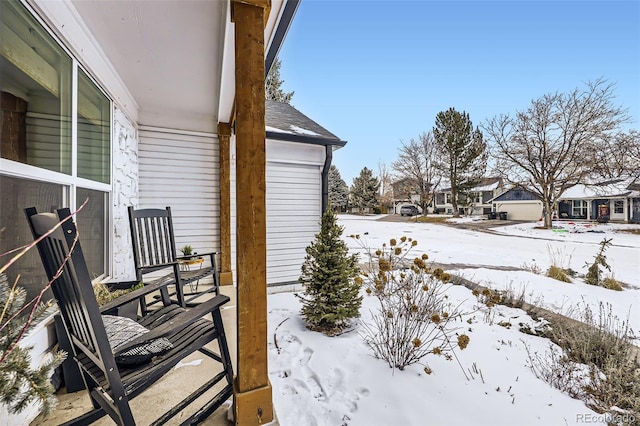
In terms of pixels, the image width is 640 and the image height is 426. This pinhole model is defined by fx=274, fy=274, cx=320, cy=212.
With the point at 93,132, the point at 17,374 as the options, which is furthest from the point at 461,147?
the point at 17,374

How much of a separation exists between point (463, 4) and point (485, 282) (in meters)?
9.05

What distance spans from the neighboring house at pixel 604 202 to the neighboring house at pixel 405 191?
10419mm

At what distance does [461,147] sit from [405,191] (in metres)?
6.76

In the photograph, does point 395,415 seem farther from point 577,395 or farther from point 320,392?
point 577,395

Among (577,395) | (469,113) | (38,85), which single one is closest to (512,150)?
(469,113)

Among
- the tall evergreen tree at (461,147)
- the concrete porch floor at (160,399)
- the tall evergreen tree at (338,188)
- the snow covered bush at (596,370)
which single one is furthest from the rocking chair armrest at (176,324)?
the tall evergreen tree at (338,188)

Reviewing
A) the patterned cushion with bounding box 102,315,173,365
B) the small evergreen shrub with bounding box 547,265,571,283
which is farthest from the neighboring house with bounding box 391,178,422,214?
the patterned cushion with bounding box 102,315,173,365

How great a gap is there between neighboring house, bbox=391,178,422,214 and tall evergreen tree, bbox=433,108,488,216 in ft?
11.7

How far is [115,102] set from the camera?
9.39 feet

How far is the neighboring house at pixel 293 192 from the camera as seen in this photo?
15.0 ft

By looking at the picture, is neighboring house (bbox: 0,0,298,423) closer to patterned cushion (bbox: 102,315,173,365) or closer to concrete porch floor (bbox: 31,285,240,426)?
concrete porch floor (bbox: 31,285,240,426)

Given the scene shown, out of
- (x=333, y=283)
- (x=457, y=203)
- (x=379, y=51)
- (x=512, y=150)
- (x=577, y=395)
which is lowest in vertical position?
(x=577, y=395)

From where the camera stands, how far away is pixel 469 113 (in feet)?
65.3

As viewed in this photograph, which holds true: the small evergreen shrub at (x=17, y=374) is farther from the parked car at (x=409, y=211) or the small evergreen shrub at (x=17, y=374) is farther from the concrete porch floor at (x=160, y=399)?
the parked car at (x=409, y=211)
